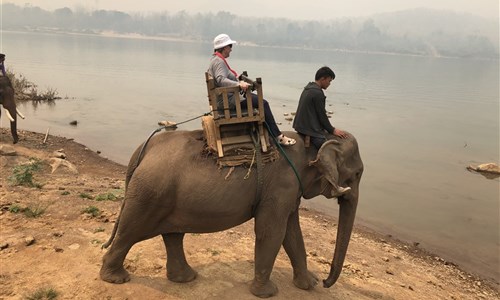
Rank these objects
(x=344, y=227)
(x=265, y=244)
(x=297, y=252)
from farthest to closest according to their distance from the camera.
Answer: (x=297, y=252), (x=344, y=227), (x=265, y=244)

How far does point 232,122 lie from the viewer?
18.2 ft

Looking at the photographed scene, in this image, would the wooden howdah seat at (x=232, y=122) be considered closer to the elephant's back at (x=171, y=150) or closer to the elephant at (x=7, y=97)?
the elephant's back at (x=171, y=150)

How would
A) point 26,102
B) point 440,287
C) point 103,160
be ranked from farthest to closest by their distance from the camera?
point 26,102 < point 103,160 < point 440,287

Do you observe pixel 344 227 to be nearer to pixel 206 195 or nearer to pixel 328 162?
pixel 328 162

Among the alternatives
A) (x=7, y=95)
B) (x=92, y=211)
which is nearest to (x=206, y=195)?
(x=92, y=211)

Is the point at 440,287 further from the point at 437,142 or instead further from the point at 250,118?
the point at 437,142

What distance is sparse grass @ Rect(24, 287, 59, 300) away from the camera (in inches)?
214

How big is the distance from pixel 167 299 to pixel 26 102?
2526cm

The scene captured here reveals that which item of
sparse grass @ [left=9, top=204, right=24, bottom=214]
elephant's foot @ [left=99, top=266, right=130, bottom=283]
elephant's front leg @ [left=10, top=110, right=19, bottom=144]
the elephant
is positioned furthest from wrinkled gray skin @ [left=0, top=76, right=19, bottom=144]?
elephant's foot @ [left=99, top=266, right=130, bottom=283]

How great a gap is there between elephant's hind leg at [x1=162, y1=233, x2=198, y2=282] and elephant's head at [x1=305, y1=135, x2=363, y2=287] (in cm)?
200

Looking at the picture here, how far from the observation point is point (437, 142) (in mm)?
25516

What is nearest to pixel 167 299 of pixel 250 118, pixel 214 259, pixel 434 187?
pixel 214 259

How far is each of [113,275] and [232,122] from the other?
255 centimetres

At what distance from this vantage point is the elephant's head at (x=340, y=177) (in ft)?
19.3
